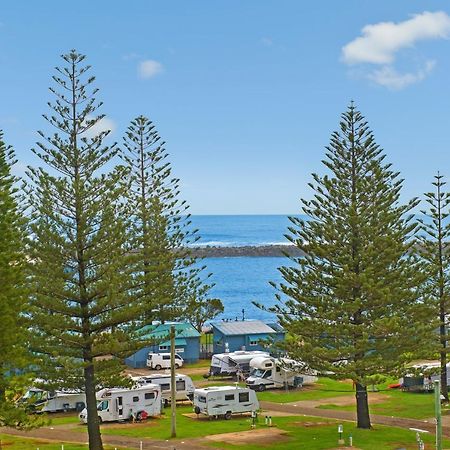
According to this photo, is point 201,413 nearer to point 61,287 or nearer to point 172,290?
point 61,287

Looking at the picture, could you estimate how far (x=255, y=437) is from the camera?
24203mm

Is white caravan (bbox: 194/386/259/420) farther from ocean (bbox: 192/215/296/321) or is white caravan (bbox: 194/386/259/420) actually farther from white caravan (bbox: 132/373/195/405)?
ocean (bbox: 192/215/296/321)

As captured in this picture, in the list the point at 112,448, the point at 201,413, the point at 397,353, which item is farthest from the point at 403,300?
the point at 112,448

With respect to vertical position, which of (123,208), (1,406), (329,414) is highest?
(123,208)

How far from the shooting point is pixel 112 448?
2289 centimetres

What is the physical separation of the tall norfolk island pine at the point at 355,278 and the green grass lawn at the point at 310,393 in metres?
7.33

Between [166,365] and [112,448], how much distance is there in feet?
54.3

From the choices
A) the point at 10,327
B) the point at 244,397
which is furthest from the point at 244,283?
the point at 10,327

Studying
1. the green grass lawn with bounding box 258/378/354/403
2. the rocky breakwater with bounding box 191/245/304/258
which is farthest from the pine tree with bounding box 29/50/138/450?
the rocky breakwater with bounding box 191/245/304/258

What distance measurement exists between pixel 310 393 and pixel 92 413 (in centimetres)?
1408

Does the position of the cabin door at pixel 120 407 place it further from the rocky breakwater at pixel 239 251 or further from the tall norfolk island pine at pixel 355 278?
the rocky breakwater at pixel 239 251

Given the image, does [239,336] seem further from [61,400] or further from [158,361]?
[61,400]

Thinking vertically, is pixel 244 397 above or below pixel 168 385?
below

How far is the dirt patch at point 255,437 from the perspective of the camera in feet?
77.2
